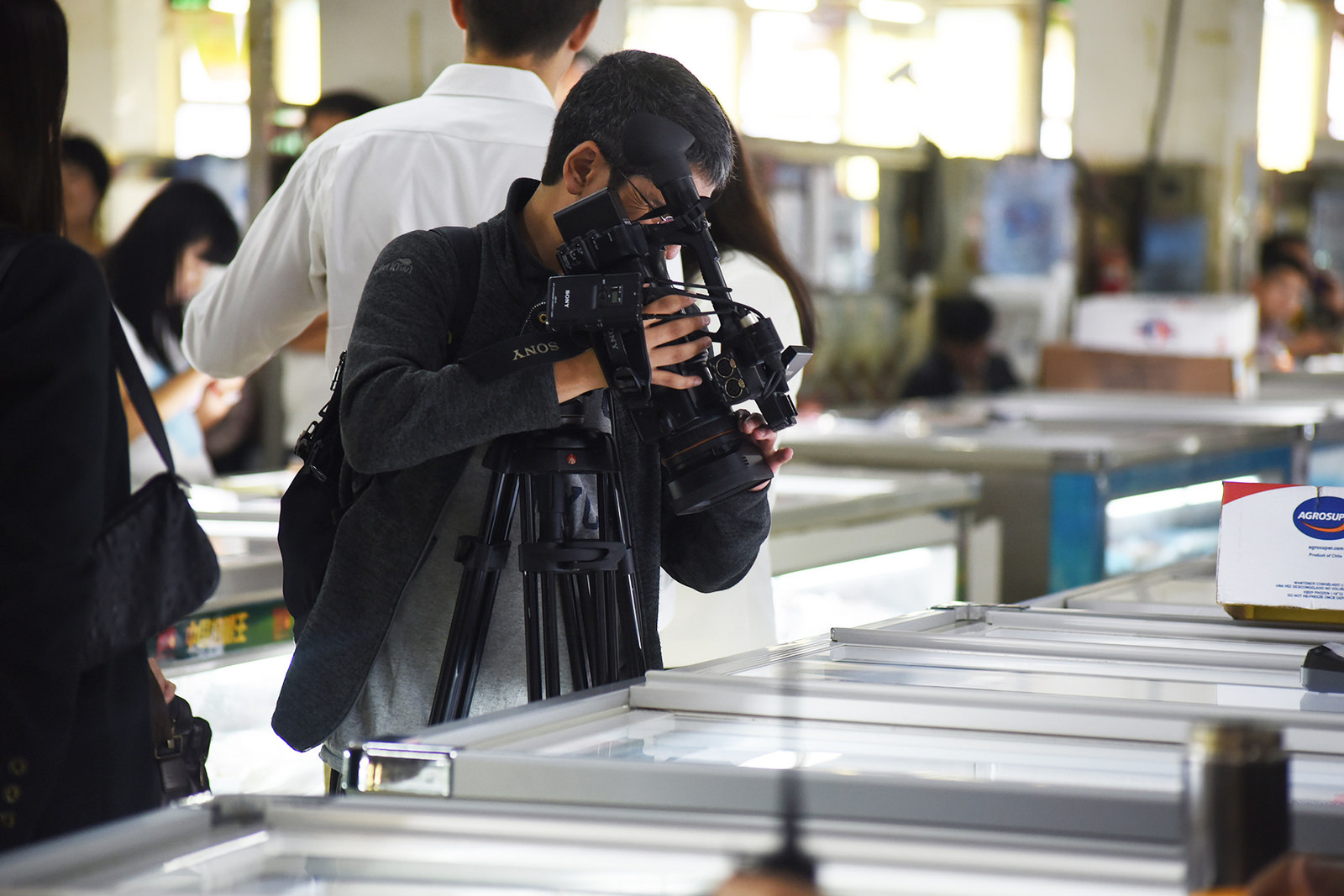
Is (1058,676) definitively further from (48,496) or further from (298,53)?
(298,53)

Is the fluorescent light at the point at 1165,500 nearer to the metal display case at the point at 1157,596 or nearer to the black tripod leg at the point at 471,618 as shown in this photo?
the metal display case at the point at 1157,596

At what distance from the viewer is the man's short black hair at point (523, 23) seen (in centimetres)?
188

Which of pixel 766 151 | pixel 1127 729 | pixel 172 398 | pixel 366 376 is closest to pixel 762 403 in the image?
pixel 366 376

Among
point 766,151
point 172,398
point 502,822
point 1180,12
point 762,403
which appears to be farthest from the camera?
point 1180,12

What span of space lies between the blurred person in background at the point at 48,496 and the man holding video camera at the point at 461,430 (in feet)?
0.69

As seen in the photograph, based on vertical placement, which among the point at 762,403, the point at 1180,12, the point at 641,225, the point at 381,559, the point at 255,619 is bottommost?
the point at 255,619

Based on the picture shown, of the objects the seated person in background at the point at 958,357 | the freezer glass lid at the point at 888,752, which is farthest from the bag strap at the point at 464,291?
the seated person in background at the point at 958,357

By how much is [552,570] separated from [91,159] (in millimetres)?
2986

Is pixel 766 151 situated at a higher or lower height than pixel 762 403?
higher

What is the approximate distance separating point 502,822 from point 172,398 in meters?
2.55

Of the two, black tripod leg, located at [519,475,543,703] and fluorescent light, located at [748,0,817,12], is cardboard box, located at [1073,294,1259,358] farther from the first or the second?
black tripod leg, located at [519,475,543,703]

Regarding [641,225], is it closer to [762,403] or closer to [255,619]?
[762,403]

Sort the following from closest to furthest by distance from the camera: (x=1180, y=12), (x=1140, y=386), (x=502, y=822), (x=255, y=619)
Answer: (x=502, y=822) → (x=255, y=619) → (x=1140, y=386) → (x=1180, y=12)

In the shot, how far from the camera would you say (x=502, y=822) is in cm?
90
